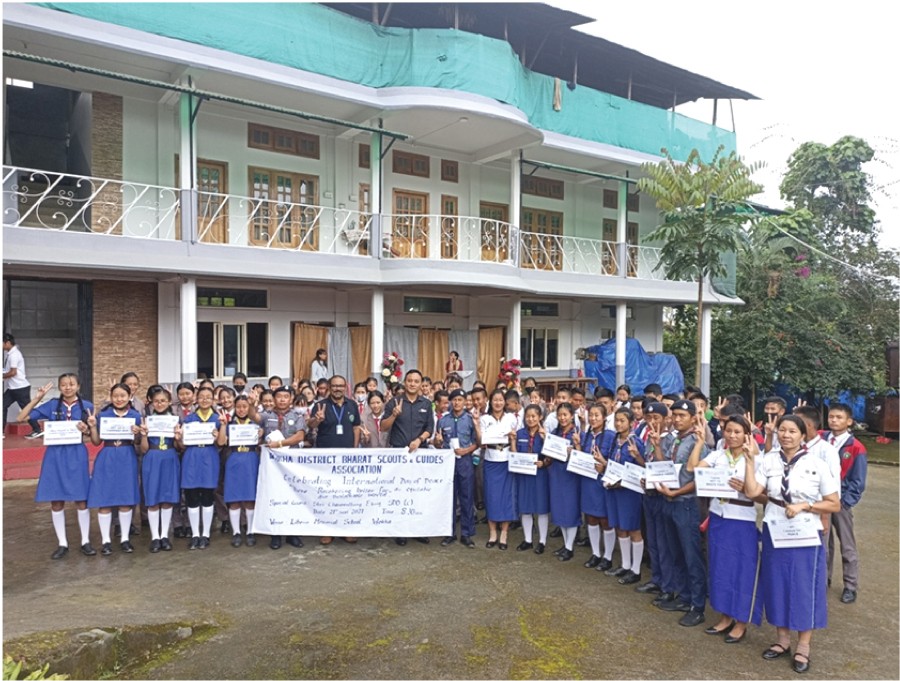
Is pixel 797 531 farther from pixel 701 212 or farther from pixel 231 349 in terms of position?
pixel 231 349

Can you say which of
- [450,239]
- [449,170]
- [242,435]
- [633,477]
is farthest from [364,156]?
[633,477]

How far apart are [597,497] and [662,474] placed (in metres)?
1.14

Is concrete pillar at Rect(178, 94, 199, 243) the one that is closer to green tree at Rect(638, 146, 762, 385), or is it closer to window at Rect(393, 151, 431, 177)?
window at Rect(393, 151, 431, 177)

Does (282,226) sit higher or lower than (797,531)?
higher

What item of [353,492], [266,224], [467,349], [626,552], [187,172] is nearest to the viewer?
[626,552]

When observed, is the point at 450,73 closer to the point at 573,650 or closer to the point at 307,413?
the point at 307,413

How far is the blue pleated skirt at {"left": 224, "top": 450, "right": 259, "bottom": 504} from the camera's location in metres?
6.52

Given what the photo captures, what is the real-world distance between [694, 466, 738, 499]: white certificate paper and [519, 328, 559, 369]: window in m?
11.7

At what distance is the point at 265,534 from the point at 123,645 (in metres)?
2.27

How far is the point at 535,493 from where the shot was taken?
6.57 meters

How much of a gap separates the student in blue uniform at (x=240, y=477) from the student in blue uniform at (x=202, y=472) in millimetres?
148

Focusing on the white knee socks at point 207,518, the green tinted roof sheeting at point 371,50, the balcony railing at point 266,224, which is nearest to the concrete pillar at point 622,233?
the balcony railing at point 266,224

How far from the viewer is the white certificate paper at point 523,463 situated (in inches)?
255

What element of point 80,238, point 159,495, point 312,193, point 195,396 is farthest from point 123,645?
point 312,193
